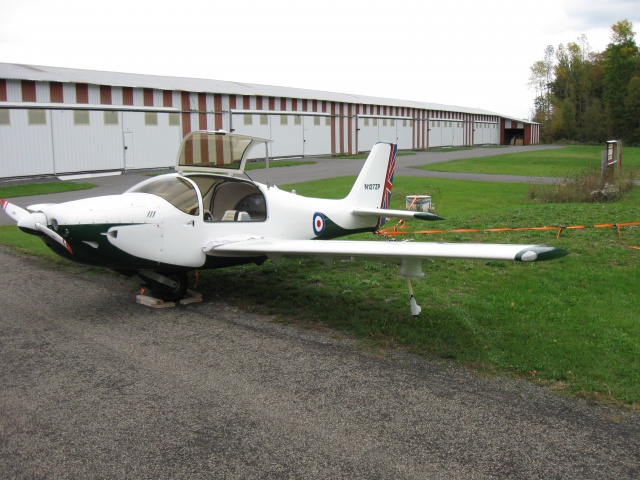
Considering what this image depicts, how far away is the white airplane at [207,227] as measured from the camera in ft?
23.0

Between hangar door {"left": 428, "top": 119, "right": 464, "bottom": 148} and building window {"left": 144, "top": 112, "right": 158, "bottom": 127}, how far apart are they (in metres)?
37.4

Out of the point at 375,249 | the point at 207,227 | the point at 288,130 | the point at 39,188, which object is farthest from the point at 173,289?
the point at 288,130

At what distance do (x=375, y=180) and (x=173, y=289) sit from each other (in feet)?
14.8

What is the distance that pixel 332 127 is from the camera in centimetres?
4638

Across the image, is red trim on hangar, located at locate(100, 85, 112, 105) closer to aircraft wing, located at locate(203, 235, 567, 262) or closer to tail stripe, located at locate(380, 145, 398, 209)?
tail stripe, located at locate(380, 145, 398, 209)

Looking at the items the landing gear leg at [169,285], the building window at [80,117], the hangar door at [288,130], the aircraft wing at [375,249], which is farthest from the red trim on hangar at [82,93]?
the aircraft wing at [375,249]

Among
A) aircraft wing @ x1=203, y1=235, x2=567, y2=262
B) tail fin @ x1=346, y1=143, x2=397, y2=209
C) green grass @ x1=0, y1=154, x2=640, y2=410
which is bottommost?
green grass @ x1=0, y1=154, x2=640, y2=410

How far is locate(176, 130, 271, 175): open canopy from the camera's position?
9.20 m

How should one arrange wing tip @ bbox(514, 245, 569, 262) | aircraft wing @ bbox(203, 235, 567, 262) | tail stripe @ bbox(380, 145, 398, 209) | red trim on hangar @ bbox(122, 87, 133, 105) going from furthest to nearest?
red trim on hangar @ bbox(122, 87, 133, 105), tail stripe @ bbox(380, 145, 398, 209), aircraft wing @ bbox(203, 235, 567, 262), wing tip @ bbox(514, 245, 569, 262)

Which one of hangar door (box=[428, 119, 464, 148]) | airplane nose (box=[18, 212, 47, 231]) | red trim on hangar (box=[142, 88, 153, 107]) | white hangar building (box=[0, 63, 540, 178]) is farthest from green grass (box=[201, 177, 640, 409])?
hangar door (box=[428, 119, 464, 148])

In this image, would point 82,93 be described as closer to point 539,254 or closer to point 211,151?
point 211,151

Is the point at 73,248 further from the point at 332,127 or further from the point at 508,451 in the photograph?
the point at 332,127

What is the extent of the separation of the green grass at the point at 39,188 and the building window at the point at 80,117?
4112 mm

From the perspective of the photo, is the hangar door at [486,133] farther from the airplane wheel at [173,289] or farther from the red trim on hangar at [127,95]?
the airplane wheel at [173,289]
